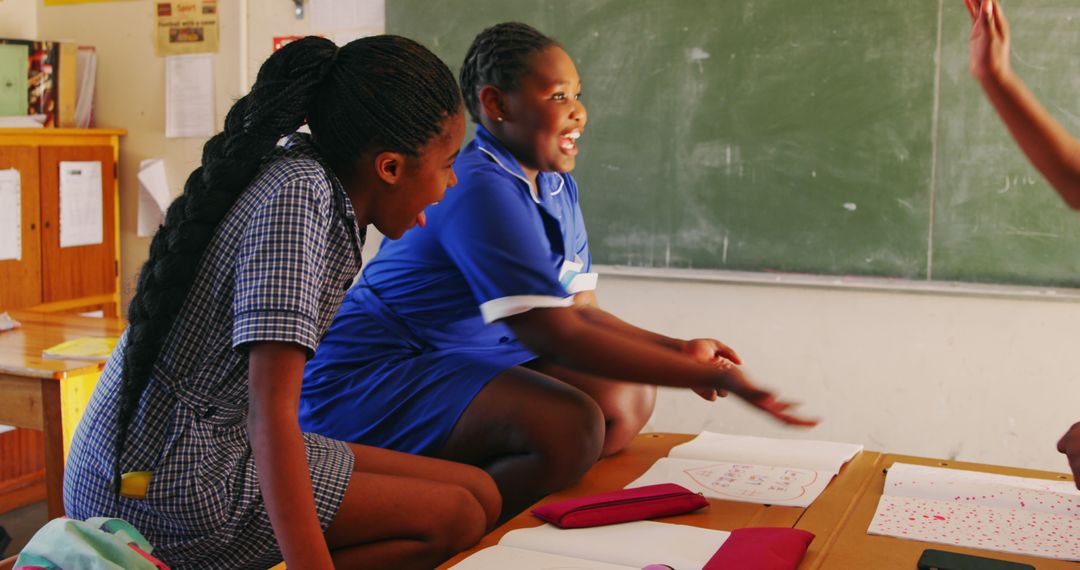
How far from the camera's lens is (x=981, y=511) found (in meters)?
1.53

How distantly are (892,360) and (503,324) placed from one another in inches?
54.7

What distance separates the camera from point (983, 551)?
136 cm

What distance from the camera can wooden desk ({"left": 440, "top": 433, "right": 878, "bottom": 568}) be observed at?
150 centimetres

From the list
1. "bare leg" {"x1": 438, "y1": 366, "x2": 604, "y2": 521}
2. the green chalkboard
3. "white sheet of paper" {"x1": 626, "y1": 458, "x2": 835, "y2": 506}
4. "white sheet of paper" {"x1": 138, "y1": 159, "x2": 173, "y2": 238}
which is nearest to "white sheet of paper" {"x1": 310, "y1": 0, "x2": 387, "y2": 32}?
the green chalkboard

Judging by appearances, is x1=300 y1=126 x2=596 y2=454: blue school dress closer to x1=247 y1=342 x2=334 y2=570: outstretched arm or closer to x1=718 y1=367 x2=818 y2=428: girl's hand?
x1=718 y1=367 x2=818 y2=428: girl's hand

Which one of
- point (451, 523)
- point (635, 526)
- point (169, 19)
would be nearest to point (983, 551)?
point (635, 526)

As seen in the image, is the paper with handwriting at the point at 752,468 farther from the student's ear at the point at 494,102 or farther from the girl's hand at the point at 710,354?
the student's ear at the point at 494,102

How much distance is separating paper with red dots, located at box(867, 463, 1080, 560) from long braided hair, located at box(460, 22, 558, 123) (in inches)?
38.8

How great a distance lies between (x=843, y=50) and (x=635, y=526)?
1807 mm

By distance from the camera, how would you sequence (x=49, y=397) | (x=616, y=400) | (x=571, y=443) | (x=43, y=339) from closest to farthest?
1. (x=571, y=443)
2. (x=616, y=400)
3. (x=49, y=397)
4. (x=43, y=339)

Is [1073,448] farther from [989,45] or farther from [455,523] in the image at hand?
[455,523]

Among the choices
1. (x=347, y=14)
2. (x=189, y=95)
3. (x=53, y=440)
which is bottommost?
(x=53, y=440)

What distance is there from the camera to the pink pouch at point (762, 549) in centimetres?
128

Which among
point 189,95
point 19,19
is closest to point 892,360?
point 189,95
